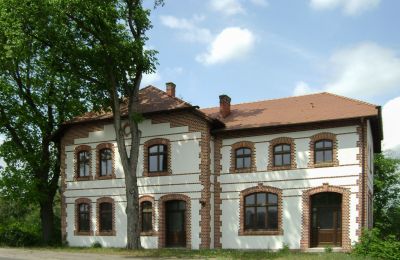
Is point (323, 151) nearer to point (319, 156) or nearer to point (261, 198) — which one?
point (319, 156)

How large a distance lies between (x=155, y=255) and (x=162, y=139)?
7.35 metres

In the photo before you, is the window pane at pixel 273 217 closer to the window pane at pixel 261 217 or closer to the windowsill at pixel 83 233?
the window pane at pixel 261 217

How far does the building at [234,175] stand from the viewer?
77.4 feet

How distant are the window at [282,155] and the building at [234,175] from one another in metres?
0.05

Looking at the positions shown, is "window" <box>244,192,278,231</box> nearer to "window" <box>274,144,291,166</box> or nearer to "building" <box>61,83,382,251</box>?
"building" <box>61,83,382,251</box>

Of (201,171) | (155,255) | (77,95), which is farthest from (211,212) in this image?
(77,95)

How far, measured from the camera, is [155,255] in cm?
2109

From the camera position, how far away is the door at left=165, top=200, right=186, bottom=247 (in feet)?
86.3

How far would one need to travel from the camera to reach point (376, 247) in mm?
20719

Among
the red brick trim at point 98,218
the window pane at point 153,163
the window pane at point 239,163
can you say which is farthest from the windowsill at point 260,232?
the red brick trim at point 98,218

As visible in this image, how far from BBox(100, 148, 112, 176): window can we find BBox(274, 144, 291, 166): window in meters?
9.15

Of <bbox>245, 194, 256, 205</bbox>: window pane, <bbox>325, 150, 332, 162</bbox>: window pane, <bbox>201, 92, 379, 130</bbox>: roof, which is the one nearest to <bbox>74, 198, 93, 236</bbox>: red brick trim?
<bbox>201, 92, 379, 130</bbox>: roof

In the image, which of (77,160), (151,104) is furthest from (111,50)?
(77,160)

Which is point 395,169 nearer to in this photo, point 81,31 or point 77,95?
point 77,95
